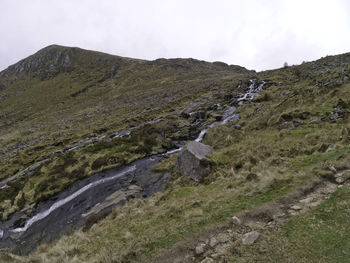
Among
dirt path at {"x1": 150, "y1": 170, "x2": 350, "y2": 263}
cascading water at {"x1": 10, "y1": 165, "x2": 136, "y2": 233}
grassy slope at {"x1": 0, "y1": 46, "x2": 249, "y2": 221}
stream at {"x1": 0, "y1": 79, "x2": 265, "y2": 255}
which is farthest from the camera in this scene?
grassy slope at {"x1": 0, "y1": 46, "x2": 249, "y2": 221}

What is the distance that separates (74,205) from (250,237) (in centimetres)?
1646

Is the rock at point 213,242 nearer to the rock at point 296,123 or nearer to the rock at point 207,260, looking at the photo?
the rock at point 207,260

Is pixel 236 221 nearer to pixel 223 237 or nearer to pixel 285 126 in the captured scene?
pixel 223 237

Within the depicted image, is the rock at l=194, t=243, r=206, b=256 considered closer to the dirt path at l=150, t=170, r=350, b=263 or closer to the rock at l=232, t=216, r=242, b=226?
the dirt path at l=150, t=170, r=350, b=263

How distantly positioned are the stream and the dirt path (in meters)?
10.0

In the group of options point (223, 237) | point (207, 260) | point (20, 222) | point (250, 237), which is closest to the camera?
point (207, 260)

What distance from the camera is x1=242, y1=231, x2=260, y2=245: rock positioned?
647 centimetres

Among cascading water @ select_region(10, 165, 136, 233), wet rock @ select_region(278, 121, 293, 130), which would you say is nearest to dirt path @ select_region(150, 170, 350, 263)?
wet rock @ select_region(278, 121, 293, 130)

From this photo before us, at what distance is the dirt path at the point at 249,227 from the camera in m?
6.60

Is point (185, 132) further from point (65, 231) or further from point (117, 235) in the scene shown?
point (117, 235)

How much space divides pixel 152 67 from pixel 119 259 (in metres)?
131

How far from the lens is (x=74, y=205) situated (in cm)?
1802

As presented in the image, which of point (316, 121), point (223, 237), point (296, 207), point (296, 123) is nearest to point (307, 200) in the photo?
point (296, 207)

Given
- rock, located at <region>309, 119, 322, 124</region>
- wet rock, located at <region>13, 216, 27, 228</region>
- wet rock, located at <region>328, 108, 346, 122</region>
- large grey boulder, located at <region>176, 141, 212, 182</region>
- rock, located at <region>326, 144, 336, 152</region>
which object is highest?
wet rock, located at <region>328, 108, 346, 122</region>
